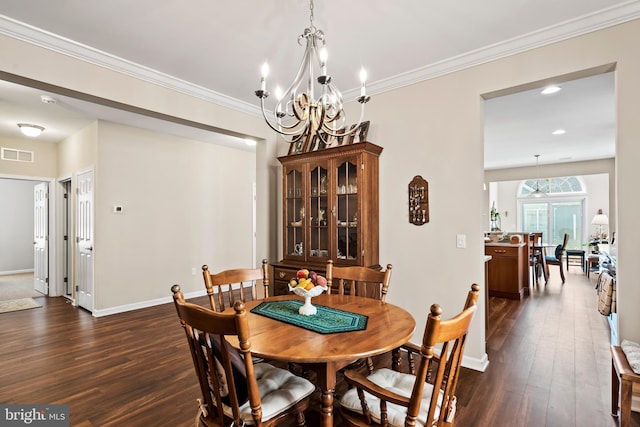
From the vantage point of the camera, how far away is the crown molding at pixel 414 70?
2275 mm

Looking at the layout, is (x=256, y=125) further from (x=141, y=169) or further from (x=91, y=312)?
(x=91, y=312)

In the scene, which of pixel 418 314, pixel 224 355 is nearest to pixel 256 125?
pixel 418 314

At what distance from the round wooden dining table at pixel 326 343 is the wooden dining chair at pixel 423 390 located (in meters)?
0.10

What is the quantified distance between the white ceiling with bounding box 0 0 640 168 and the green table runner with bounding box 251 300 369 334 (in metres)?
1.95

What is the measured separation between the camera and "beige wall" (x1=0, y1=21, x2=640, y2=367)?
2.26 m

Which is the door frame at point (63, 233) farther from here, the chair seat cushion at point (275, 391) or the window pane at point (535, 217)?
the window pane at point (535, 217)

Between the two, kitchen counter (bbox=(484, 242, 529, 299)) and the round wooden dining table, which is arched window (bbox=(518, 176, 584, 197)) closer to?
kitchen counter (bbox=(484, 242, 529, 299))

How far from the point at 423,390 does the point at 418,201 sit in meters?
2.08

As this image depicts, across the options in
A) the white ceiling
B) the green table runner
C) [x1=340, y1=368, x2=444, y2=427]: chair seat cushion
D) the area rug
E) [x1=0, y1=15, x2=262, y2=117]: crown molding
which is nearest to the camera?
[x1=340, y1=368, x2=444, y2=427]: chair seat cushion

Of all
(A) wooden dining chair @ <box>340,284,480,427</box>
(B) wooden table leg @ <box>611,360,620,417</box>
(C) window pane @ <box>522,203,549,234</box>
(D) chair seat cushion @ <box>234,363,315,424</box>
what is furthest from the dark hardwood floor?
(C) window pane @ <box>522,203,549,234</box>

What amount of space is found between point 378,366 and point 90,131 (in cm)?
491

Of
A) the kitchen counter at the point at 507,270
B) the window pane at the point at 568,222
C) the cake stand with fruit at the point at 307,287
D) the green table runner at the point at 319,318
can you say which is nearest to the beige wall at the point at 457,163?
the green table runner at the point at 319,318

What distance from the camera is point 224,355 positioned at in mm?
1305

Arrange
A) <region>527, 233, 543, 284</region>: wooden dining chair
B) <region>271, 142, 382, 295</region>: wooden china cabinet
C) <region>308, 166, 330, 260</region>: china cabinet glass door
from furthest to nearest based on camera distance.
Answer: <region>527, 233, 543, 284</region>: wooden dining chair
<region>308, 166, 330, 260</region>: china cabinet glass door
<region>271, 142, 382, 295</region>: wooden china cabinet
